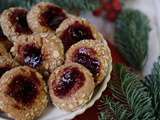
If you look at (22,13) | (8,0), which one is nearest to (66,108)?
(22,13)

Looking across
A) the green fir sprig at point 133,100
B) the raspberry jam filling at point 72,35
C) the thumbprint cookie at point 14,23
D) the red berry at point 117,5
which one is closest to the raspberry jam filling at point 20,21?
the thumbprint cookie at point 14,23

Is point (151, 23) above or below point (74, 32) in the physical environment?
below

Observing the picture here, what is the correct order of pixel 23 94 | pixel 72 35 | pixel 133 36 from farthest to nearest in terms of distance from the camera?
pixel 133 36, pixel 72 35, pixel 23 94

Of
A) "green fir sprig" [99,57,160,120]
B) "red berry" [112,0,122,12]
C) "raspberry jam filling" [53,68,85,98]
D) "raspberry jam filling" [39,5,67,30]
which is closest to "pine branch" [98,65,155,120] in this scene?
"green fir sprig" [99,57,160,120]

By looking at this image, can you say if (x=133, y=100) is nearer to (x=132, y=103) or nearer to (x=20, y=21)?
(x=132, y=103)

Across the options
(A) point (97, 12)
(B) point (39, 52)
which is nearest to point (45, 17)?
(B) point (39, 52)

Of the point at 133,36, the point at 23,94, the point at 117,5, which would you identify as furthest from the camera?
the point at 117,5

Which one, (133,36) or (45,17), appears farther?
(133,36)
